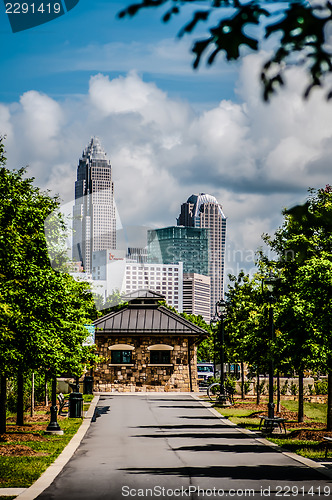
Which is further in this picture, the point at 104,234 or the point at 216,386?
the point at 216,386

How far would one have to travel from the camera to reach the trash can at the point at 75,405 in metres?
26.9

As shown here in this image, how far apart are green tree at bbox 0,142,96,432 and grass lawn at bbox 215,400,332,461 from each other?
6.57 metres

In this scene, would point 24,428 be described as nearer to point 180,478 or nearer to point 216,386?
point 180,478

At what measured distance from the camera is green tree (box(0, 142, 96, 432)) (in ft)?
50.2

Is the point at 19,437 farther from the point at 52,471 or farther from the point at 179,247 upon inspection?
the point at 179,247

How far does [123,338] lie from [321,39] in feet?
150

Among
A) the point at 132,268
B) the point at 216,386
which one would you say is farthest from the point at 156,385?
the point at 132,268

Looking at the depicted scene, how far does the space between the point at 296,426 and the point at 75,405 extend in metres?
8.62

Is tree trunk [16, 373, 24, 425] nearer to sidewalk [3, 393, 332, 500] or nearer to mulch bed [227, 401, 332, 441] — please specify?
sidewalk [3, 393, 332, 500]

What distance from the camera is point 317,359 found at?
1833 centimetres

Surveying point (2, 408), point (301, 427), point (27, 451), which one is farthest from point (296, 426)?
point (27, 451)

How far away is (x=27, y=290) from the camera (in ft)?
56.8

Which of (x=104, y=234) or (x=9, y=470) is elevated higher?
(x=104, y=234)

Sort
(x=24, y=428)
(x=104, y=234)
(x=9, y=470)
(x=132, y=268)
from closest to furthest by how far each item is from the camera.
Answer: (x=9, y=470) → (x=104, y=234) → (x=24, y=428) → (x=132, y=268)
